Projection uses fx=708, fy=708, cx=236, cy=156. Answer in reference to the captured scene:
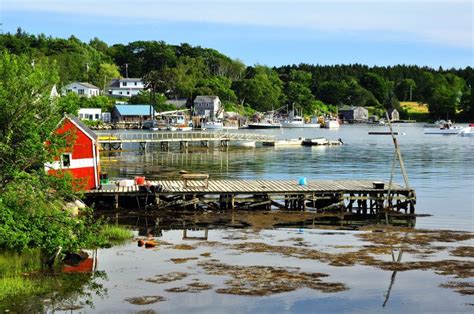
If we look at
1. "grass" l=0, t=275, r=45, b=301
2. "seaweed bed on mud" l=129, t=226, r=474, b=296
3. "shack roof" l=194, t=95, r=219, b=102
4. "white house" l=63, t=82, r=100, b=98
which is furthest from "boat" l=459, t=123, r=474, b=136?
"grass" l=0, t=275, r=45, b=301

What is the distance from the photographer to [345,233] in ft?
128

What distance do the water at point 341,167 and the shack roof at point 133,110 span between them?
71.6 meters

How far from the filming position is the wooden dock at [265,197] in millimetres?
44438

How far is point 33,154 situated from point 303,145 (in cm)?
9229

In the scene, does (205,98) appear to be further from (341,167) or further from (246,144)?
(341,167)

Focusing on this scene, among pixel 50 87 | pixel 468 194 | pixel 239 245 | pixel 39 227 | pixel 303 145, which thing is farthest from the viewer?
pixel 303 145

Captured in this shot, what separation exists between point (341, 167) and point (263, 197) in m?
33.7

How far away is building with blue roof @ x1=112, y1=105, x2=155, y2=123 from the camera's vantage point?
176 metres

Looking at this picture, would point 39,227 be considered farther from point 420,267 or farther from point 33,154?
point 420,267

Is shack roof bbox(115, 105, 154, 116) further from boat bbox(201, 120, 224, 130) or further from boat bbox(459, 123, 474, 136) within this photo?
boat bbox(459, 123, 474, 136)

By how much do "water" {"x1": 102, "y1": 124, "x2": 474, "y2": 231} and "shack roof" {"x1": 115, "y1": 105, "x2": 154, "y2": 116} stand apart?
71616 millimetres

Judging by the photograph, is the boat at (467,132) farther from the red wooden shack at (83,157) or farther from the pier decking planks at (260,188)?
the red wooden shack at (83,157)

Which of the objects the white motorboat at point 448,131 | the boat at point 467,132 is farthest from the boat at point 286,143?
the white motorboat at point 448,131

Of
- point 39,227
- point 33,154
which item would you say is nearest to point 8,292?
→ point 39,227
